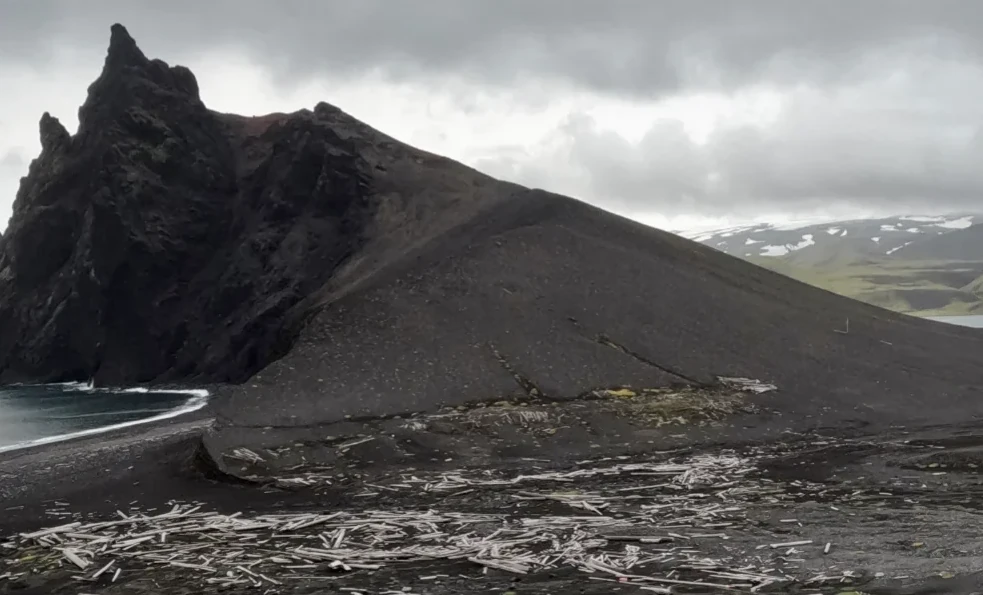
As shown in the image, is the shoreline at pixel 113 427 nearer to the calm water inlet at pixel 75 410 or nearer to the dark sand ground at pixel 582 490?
the calm water inlet at pixel 75 410

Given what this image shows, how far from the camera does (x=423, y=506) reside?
20.6m

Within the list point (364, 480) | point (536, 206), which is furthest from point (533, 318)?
point (364, 480)

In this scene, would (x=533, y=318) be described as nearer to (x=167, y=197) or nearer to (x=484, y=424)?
(x=484, y=424)

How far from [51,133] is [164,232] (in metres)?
25.2

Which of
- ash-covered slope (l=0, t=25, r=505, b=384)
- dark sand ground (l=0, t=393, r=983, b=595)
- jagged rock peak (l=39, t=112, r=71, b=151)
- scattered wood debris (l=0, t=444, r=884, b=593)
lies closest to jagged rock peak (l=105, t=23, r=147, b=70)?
ash-covered slope (l=0, t=25, r=505, b=384)

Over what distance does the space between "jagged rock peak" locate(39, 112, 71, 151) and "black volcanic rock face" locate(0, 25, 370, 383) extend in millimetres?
192

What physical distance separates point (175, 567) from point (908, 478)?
59.5 ft

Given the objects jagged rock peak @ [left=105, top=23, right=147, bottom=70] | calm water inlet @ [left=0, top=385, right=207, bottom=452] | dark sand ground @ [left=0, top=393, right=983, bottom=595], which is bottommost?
calm water inlet @ [left=0, top=385, right=207, bottom=452]

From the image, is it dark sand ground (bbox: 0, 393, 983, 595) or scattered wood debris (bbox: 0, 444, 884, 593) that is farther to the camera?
scattered wood debris (bbox: 0, 444, 884, 593)

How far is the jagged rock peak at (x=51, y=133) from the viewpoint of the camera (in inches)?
3646

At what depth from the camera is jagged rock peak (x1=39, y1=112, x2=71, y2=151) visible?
92.6m

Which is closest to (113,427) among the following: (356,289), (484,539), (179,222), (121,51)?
(356,289)

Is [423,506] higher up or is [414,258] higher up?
[414,258]

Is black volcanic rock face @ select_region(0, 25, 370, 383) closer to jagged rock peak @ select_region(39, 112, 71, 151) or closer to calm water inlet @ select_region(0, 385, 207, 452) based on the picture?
jagged rock peak @ select_region(39, 112, 71, 151)
